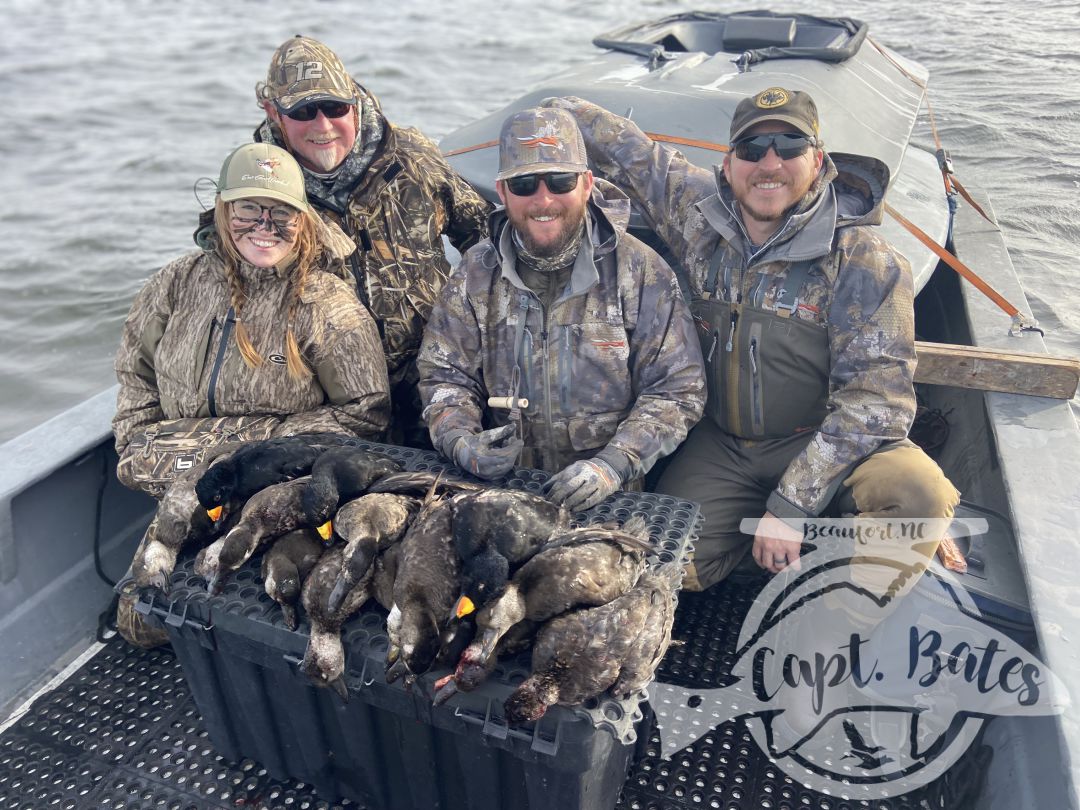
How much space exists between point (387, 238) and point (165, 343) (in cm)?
113

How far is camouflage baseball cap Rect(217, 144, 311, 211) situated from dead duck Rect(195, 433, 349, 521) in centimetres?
96

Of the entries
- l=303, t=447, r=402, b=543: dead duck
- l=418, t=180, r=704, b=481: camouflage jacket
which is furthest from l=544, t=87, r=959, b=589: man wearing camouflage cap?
l=303, t=447, r=402, b=543: dead duck

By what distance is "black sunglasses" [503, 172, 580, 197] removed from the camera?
10.3ft

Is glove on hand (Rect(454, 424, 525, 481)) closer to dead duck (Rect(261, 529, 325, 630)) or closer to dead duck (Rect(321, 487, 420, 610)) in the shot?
dead duck (Rect(321, 487, 420, 610))

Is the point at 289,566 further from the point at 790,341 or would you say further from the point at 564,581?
the point at 790,341

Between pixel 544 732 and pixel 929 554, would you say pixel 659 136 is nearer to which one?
pixel 929 554

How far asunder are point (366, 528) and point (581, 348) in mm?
1269

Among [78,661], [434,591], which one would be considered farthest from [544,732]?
[78,661]

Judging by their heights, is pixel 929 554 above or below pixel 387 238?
below

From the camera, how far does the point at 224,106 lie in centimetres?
1620

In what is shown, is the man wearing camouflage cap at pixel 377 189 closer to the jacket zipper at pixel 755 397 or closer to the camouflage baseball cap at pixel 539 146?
the camouflage baseball cap at pixel 539 146

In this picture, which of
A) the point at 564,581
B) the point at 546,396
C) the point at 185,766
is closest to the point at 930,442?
the point at 546,396

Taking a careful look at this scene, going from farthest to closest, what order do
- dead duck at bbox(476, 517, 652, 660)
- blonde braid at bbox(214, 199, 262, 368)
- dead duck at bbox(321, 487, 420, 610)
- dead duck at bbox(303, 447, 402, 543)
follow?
blonde braid at bbox(214, 199, 262, 368) < dead duck at bbox(303, 447, 402, 543) < dead duck at bbox(321, 487, 420, 610) < dead duck at bbox(476, 517, 652, 660)

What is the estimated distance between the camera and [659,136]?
4.78 metres
